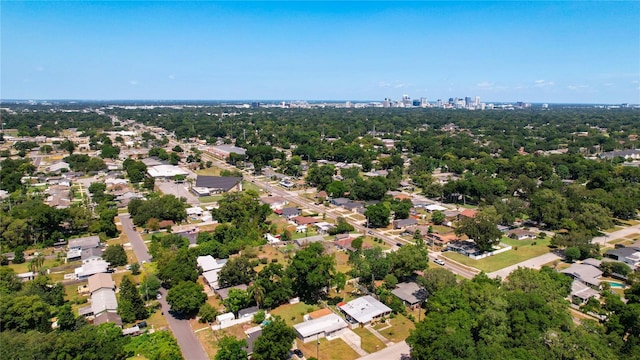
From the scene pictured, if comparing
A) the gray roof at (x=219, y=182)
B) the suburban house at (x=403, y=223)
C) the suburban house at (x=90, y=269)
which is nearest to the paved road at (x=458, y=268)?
the suburban house at (x=403, y=223)

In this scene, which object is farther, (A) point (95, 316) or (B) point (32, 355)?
(A) point (95, 316)

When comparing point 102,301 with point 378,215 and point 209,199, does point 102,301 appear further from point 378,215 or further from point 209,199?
point 209,199

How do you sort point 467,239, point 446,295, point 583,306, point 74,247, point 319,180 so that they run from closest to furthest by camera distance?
point 446,295
point 583,306
point 74,247
point 467,239
point 319,180

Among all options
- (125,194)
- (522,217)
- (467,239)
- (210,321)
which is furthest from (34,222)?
(522,217)

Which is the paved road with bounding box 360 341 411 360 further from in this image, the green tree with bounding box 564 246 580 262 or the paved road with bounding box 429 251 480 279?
the green tree with bounding box 564 246 580 262

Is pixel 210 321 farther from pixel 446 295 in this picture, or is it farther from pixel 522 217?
pixel 522 217

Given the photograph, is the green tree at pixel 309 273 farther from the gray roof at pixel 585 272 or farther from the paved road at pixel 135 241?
the gray roof at pixel 585 272

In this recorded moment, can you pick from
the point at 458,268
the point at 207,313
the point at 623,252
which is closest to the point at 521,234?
the point at 623,252
